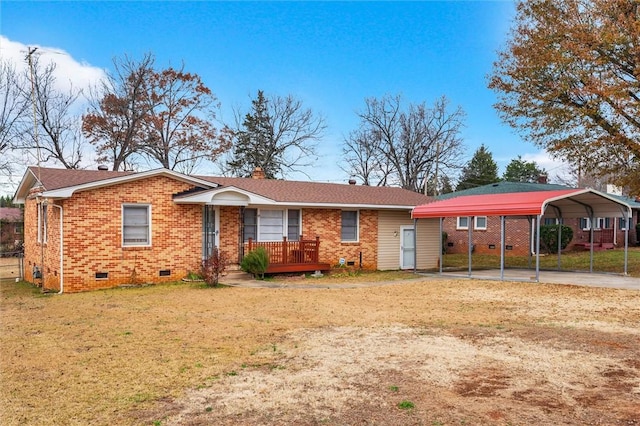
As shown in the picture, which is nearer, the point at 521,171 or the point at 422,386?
the point at 422,386

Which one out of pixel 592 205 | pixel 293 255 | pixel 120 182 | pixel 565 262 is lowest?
pixel 565 262

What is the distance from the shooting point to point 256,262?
16094 mm

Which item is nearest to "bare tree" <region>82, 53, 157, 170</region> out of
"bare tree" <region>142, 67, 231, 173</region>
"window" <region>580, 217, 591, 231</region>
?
"bare tree" <region>142, 67, 231, 173</region>

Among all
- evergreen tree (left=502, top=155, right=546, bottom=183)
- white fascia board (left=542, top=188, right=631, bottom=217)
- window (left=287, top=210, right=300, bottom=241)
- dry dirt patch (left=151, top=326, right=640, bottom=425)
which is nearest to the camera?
dry dirt patch (left=151, top=326, right=640, bottom=425)

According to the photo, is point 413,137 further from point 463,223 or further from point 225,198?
point 225,198

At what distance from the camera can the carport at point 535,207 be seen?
15867 mm

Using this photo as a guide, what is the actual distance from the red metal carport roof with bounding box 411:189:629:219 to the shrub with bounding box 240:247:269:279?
22.1 ft

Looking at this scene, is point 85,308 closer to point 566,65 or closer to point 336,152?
point 566,65

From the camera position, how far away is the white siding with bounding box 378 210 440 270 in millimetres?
20516

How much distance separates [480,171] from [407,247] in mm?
32047

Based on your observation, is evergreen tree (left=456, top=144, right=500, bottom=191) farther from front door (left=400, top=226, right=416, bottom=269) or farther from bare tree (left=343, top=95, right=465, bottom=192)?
front door (left=400, top=226, right=416, bottom=269)

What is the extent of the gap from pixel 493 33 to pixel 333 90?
915 centimetres

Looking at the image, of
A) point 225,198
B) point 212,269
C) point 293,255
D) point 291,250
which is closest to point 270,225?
point 291,250

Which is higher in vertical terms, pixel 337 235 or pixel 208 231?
pixel 208 231
